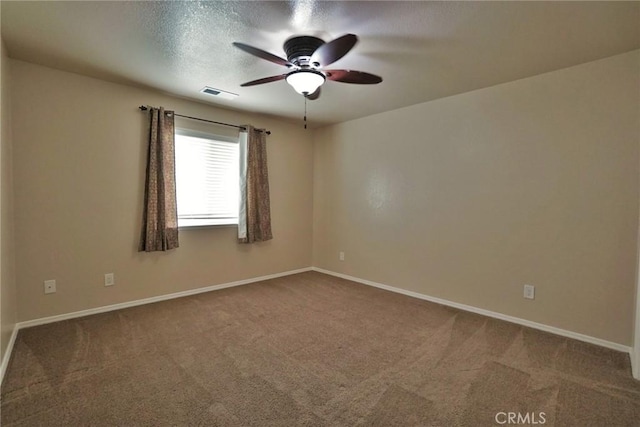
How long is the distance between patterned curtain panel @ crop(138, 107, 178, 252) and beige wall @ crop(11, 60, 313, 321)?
13 centimetres

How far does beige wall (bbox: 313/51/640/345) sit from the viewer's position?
2.51 metres

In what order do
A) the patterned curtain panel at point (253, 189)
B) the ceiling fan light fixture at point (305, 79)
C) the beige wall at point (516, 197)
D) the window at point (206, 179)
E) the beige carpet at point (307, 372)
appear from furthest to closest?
the patterned curtain panel at point (253, 189) → the window at point (206, 179) → the beige wall at point (516, 197) → the ceiling fan light fixture at point (305, 79) → the beige carpet at point (307, 372)

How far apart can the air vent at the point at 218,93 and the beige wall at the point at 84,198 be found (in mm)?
447

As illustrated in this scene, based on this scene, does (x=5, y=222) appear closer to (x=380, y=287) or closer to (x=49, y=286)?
(x=49, y=286)

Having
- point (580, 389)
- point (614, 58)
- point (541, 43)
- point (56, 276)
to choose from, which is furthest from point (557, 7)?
point (56, 276)

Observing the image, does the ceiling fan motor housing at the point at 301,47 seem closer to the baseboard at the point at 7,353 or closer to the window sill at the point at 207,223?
the window sill at the point at 207,223

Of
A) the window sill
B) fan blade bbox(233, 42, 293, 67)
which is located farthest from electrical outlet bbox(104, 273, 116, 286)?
fan blade bbox(233, 42, 293, 67)

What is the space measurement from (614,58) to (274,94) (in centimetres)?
303

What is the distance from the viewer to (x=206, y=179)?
12.9 ft

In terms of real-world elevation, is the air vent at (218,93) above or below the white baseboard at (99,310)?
above

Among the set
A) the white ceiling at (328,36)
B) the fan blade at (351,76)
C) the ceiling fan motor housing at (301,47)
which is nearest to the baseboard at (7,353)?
the white ceiling at (328,36)

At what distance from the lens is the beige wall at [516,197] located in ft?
8.23

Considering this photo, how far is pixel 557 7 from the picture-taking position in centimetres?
185

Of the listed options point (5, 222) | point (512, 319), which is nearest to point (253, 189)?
point (5, 222)
